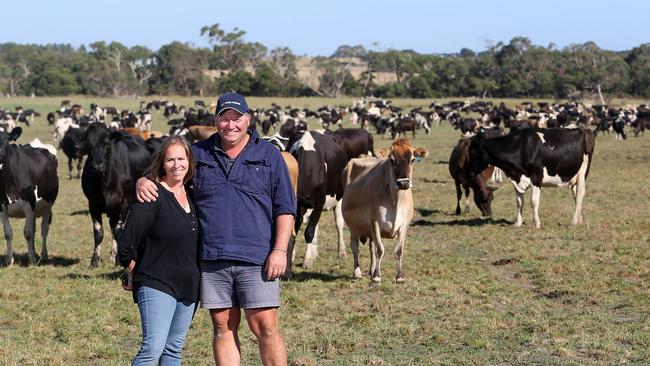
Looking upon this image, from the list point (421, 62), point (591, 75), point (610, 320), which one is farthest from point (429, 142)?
point (421, 62)

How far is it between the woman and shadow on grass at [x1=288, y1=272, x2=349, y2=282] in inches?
231

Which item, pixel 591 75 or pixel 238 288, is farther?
pixel 591 75

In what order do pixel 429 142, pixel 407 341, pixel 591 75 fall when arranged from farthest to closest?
pixel 591 75 → pixel 429 142 → pixel 407 341

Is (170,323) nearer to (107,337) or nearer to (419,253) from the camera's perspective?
(107,337)

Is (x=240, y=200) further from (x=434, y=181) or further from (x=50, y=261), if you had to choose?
(x=434, y=181)

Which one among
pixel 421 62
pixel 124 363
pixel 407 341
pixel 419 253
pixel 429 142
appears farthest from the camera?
pixel 421 62

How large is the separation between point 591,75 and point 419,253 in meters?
95.2

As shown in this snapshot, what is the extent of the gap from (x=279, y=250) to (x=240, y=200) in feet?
1.21

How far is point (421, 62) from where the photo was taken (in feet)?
452

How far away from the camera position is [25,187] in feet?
41.1

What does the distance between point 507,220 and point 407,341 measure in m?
9.42

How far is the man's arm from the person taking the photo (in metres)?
5.27

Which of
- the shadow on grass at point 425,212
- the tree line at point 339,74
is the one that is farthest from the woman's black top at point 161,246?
the tree line at point 339,74

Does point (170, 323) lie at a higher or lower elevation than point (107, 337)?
higher
